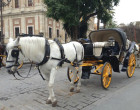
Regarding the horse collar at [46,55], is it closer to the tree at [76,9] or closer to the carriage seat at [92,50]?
the carriage seat at [92,50]

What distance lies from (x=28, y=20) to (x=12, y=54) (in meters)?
25.7

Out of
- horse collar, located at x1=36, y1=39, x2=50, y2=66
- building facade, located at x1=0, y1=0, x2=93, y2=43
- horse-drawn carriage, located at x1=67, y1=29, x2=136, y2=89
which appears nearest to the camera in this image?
horse collar, located at x1=36, y1=39, x2=50, y2=66

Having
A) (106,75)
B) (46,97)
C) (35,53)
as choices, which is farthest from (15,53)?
(106,75)

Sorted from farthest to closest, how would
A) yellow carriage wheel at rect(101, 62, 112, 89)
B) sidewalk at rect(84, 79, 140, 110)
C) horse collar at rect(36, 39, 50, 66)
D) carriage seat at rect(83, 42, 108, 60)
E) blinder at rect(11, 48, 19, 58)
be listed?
carriage seat at rect(83, 42, 108, 60) < yellow carriage wheel at rect(101, 62, 112, 89) < sidewalk at rect(84, 79, 140, 110) < horse collar at rect(36, 39, 50, 66) < blinder at rect(11, 48, 19, 58)

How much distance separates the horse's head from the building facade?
74.4ft

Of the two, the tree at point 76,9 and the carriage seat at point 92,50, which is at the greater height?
the tree at point 76,9

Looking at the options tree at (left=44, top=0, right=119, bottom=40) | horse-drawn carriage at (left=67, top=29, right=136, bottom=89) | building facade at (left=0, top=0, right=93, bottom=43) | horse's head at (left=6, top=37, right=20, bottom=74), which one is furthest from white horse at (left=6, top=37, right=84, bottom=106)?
building facade at (left=0, top=0, right=93, bottom=43)

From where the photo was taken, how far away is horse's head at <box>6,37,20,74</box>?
3.08 meters

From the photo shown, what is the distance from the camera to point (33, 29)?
26.9m

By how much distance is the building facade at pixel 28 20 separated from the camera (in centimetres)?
2618

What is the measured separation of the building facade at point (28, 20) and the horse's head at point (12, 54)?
74.4ft

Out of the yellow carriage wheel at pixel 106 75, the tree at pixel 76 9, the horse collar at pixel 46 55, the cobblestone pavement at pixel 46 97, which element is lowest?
the cobblestone pavement at pixel 46 97

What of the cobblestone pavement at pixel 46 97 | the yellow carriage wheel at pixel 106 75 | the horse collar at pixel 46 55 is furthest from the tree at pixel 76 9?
the horse collar at pixel 46 55

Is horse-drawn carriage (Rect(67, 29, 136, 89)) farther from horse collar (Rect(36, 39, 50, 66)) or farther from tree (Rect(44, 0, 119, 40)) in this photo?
tree (Rect(44, 0, 119, 40))
